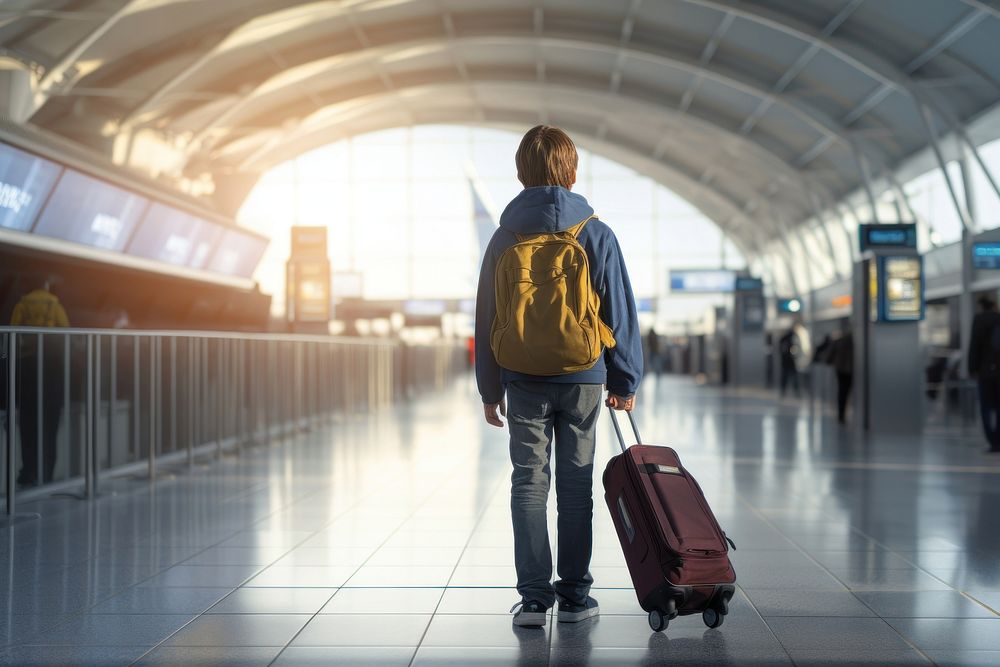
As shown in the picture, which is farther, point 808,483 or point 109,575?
point 808,483

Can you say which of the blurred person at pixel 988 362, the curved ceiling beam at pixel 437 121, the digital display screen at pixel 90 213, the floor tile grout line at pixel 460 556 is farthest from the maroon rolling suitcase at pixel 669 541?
the curved ceiling beam at pixel 437 121

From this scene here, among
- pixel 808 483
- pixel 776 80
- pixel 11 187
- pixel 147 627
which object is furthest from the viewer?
pixel 776 80

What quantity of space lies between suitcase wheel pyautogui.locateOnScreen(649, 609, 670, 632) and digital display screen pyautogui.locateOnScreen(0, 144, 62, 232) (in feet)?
39.5

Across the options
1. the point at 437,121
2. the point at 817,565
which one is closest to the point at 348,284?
the point at 437,121

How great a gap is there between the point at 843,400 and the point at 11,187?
1139cm

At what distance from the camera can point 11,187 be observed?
46.3ft

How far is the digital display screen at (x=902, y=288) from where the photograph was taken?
14.2 meters

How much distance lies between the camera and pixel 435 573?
5.02 meters

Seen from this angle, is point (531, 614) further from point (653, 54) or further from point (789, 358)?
point (653, 54)

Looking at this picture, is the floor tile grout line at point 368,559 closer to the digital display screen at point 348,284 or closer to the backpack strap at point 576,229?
the backpack strap at point 576,229

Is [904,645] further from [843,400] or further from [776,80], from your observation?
[776,80]

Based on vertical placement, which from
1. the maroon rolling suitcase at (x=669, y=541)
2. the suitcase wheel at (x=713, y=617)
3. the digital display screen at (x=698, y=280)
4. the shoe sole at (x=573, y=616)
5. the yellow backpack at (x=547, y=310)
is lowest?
the shoe sole at (x=573, y=616)

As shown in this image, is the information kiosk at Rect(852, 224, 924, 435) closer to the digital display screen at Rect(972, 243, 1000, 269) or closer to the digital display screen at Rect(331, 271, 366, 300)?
the digital display screen at Rect(972, 243, 1000, 269)

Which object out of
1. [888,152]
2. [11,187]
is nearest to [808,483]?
[11,187]
